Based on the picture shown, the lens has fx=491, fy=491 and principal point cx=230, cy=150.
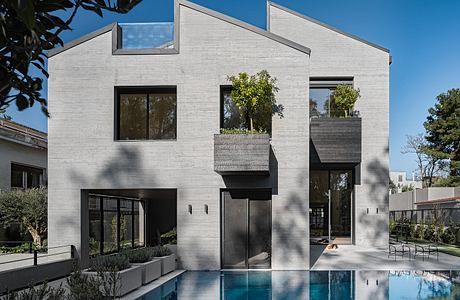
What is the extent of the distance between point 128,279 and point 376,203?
504 inches

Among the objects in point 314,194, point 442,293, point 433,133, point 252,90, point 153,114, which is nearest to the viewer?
point 442,293

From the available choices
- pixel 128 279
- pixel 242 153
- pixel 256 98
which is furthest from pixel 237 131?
pixel 128 279

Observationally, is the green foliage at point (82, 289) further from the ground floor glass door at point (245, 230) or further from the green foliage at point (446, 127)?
the green foliage at point (446, 127)

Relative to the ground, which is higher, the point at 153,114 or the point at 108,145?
the point at 153,114

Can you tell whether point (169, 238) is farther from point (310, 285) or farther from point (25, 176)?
point (25, 176)

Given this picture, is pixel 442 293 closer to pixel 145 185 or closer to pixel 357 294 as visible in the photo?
pixel 357 294

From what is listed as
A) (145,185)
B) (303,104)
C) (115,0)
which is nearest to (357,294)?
(303,104)

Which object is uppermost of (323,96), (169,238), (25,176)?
(323,96)

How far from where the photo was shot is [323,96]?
20.0 meters

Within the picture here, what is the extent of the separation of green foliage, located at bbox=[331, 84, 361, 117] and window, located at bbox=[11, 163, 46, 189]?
15870 mm

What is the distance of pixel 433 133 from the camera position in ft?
134

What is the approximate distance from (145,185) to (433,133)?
32.9 meters

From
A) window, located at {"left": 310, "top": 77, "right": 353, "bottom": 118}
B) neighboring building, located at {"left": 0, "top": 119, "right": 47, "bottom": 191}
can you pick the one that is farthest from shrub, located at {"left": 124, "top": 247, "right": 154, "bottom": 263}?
neighboring building, located at {"left": 0, "top": 119, "right": 47, "bottom": 191}

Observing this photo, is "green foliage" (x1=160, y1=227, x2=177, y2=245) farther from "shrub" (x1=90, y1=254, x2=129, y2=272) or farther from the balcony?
"shrub" (x1=90, y1=254, x2=129, y2=272)
